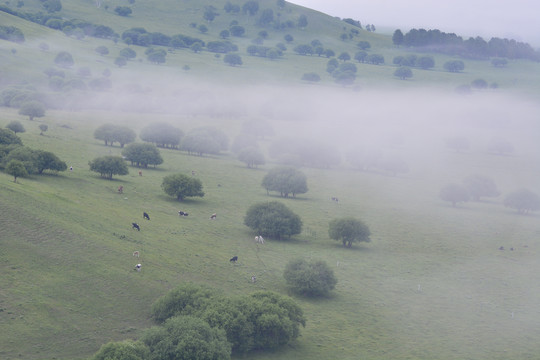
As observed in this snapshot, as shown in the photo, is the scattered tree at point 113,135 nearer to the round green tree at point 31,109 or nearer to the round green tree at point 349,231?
the round green tree at point 31,109

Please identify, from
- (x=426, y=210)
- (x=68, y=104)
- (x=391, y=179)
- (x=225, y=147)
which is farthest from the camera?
(x=68, y=104)

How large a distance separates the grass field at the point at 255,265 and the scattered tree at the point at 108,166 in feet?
5.86

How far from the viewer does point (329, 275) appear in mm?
65062

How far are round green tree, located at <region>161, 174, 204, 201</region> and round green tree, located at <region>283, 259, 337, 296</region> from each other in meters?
34.1

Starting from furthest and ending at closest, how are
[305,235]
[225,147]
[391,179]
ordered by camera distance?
[225,147] < [391,179] < [305,235]

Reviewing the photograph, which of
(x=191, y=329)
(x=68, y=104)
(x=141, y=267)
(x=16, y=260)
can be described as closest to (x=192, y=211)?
(x=141, y=267)

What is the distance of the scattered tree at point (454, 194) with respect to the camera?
119812 millimetres

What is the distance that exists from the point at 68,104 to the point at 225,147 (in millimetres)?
53703

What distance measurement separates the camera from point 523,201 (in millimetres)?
117312

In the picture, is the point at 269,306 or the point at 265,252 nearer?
the point at 269,306

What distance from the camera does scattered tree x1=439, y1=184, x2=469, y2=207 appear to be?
120 metres

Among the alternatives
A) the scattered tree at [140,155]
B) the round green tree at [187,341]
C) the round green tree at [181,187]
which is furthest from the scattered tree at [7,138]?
the round green tree at [187,341]

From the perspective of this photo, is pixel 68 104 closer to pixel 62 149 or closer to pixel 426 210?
pixel 62 149

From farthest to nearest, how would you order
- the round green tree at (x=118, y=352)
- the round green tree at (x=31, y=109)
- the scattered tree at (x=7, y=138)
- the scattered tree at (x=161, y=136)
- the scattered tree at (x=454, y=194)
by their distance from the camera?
the scattered tree at (x=161, y=136)
the round green tree at (x=31, y=109)
the scattered tree at (x=454, y=194)
the scattered tree at (x=7, y=138)
the round green tree at (x=118, y=352)
